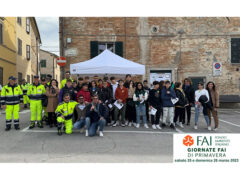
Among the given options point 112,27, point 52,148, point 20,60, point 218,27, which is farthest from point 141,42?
point 20,60

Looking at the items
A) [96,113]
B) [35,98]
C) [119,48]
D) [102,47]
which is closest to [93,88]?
[96,113]

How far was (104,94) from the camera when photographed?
7426 millimetres

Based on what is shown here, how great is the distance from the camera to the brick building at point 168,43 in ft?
44.8

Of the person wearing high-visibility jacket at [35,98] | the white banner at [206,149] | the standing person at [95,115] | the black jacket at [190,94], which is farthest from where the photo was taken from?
the black jacket at [190,94]

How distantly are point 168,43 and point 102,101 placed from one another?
8.43 metres

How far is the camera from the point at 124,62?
9.06 m

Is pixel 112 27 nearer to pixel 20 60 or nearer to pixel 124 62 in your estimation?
pixel 124 62

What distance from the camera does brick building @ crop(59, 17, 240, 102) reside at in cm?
1366

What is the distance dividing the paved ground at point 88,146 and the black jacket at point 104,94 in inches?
42.8

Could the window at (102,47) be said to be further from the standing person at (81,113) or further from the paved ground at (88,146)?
the paved ground at (88,146)

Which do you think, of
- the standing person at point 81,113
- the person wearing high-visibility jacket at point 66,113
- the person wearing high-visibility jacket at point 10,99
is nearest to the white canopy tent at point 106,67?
the standing person at point 81,113

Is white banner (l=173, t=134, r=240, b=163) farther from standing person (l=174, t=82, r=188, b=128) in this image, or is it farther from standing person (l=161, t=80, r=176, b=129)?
standing person (l=174, t=82, r=188, b=128)

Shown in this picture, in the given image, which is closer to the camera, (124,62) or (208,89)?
(208,89)

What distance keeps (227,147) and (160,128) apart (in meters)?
2.97
